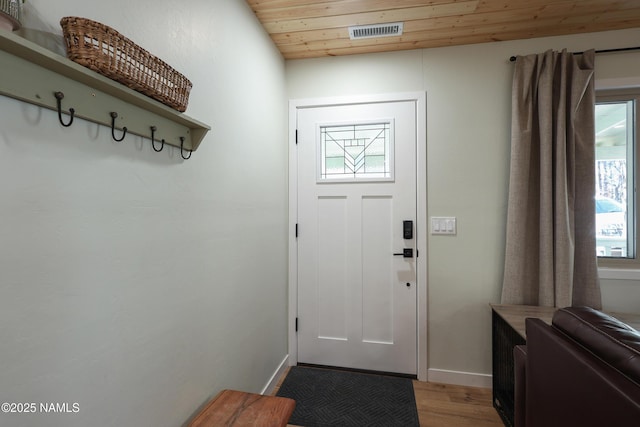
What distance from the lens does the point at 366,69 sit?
240 centimetres

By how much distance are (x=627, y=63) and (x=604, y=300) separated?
5.49 ft

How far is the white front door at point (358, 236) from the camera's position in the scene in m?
2.34

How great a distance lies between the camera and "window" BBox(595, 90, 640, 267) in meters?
2.18

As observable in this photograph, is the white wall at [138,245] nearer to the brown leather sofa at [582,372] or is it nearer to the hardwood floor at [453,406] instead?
the hardwood floor at [453,406]

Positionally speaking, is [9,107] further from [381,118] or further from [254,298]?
[381,118]

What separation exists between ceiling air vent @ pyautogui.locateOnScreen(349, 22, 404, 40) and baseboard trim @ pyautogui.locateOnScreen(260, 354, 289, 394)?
99.1 inches

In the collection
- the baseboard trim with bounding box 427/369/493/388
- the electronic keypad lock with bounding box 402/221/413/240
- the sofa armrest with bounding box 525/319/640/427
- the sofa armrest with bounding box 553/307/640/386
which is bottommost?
the baseboard trim with bounding box 427/369/493/388

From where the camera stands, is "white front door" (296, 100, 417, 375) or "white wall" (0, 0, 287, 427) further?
"white front door" (296, 100, 417, 375)

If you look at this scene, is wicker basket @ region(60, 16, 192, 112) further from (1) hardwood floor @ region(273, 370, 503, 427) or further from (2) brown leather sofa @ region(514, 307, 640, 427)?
(1) hardwood floor @ region(273, 370, 503, 427)

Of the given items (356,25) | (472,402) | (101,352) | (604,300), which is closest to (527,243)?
(604,300)

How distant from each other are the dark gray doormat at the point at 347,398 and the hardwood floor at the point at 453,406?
0.06m

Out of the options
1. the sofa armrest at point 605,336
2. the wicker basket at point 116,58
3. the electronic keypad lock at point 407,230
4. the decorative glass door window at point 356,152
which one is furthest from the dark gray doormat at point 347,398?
the wicker basket at point 116,58

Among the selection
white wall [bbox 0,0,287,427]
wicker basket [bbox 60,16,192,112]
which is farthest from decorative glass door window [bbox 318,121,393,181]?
wicker basket [bbox 60,16,192,112]

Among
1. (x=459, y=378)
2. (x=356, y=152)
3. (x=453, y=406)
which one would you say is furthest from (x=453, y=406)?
(x=356, y=152)
